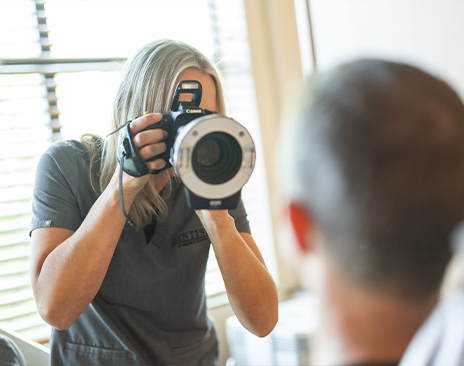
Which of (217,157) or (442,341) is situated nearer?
(442,341)

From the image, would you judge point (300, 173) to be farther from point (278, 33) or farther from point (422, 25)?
point (278, 33)

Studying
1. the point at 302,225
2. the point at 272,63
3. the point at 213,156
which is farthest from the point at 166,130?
the point at 272,63

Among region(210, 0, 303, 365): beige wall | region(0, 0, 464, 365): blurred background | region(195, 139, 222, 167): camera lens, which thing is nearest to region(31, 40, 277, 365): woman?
region(195, 139, 222, 167): camera lens

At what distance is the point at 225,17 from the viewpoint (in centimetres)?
219

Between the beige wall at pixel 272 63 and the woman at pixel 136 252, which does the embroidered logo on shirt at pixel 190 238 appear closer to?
the woman at pixel 136 252

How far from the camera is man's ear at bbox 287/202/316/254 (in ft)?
1.53

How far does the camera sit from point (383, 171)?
0.43 m

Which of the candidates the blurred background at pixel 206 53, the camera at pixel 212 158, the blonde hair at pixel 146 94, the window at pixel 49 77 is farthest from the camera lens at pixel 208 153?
the window at pixel 49 77

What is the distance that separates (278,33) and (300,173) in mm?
1957

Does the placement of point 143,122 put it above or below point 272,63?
below

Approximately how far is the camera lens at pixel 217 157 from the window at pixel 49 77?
82 centimetres

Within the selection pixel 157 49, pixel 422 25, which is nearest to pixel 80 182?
pixel 157 49

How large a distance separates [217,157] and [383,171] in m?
0.37

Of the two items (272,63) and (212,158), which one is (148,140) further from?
(272,63)
